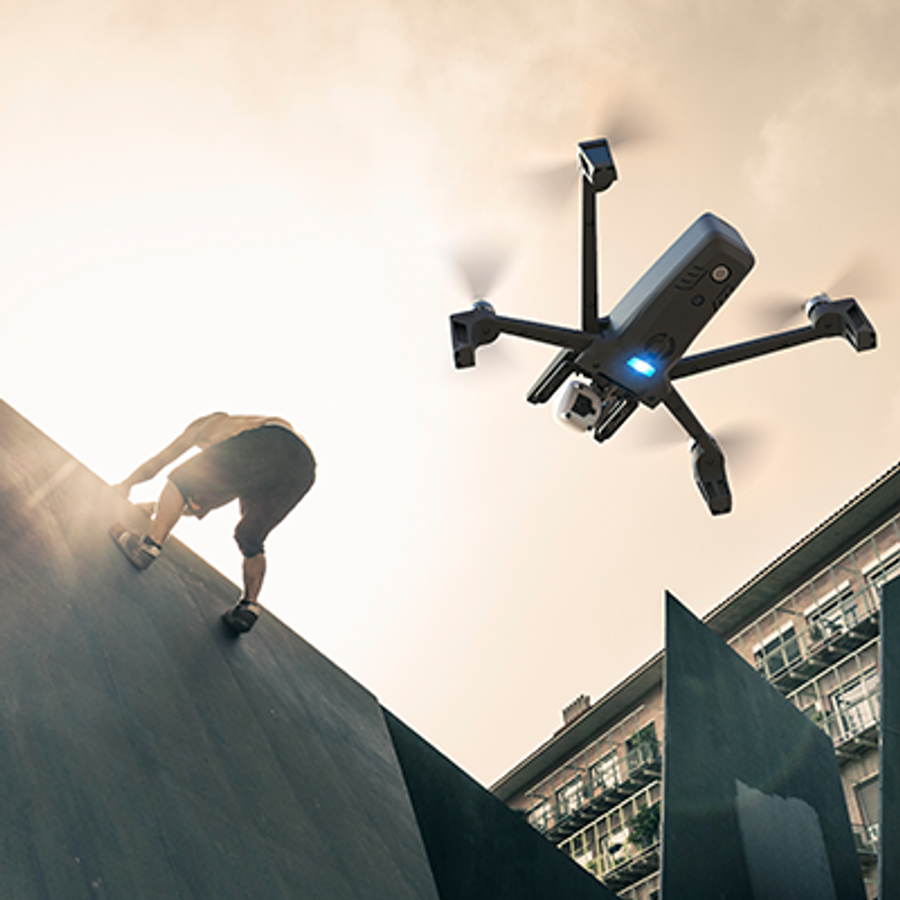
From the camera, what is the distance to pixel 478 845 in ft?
20.0

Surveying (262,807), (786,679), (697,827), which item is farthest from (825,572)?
(262,807)

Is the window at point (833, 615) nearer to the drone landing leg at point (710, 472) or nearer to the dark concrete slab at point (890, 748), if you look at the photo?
the drone landing leg at point (710, 472)

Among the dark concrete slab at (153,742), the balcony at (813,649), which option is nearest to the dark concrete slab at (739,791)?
the dark concrete slab at (153,742)

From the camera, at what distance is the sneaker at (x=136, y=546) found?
4.83m

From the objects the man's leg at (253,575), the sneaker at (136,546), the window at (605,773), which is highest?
the window at (605,773)

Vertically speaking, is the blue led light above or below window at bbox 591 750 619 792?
below

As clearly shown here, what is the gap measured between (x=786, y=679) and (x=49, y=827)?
27.2m

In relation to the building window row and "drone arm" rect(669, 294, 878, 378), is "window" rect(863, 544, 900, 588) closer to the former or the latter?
the building window row

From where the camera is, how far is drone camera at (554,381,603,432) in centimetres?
1071

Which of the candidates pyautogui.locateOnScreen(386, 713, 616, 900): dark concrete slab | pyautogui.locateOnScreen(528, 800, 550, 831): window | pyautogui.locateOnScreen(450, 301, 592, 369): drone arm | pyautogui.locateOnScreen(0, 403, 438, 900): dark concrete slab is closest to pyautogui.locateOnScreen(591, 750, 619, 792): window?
pyautogui.locateOnScreen(528, 800, 550, 831): window

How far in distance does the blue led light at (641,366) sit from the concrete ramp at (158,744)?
18.9 feet

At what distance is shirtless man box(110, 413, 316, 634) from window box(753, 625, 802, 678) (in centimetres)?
2451

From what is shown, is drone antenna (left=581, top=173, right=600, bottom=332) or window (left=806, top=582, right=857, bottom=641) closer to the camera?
drone antenna (left=581, top=173, right=600, bottom=332)

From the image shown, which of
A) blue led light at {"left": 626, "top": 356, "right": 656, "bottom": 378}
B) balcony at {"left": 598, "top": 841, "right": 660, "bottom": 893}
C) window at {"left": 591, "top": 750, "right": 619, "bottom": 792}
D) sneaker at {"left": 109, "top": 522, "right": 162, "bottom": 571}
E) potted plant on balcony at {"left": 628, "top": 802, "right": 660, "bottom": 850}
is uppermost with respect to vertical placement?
window at {"left": 591, "top": 750, "right": 619, "bottom": 792}
